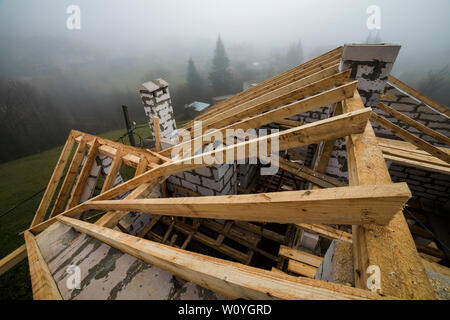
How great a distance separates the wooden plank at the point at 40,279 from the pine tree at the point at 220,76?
152ft

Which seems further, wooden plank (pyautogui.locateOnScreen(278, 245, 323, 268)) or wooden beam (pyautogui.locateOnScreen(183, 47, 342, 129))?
wooden beam (pyautogui.locateOnScreen(183, 47, 342, 129))

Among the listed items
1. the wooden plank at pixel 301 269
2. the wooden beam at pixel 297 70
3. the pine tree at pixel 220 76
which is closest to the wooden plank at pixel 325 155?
the wooden beam at pixel 297 70

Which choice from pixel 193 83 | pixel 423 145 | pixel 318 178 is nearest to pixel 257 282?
pixel 318 178

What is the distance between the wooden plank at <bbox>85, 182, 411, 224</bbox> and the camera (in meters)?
0.83

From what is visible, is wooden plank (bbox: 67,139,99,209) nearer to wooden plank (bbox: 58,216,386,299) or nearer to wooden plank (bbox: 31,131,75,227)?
wooden plank (bbox: 31,131,75,227)

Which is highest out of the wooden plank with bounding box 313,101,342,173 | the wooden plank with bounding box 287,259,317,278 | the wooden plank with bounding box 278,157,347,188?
the wooden plank with bounding box 313,101,342,173

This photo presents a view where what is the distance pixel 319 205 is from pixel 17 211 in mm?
11711

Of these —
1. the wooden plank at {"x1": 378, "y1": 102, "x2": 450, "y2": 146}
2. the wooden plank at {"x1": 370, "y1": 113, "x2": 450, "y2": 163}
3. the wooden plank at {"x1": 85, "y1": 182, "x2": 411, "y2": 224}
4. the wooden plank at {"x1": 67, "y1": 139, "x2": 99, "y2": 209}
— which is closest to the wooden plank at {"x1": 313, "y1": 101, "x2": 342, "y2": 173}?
the wooden plank at {"x1": 370, "y1": 113, "x2": 450, "y2": 163}

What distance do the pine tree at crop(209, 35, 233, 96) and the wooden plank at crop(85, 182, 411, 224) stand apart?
46978 millimetres

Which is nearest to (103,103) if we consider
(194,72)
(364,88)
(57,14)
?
(194,72)

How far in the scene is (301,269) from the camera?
2.92 meters

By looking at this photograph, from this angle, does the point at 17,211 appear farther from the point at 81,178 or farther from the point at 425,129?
the point at 425,129

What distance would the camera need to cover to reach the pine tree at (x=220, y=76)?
46281mm

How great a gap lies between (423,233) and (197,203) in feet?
21.5
